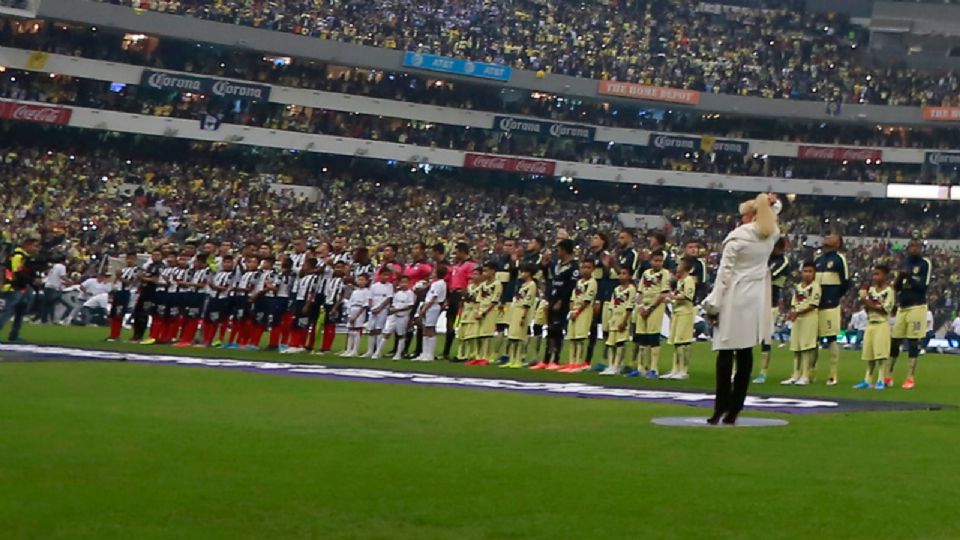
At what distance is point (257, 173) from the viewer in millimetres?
68438

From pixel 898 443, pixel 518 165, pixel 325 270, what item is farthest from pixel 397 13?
pixel 898 443

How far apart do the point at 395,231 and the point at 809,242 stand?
957 inches

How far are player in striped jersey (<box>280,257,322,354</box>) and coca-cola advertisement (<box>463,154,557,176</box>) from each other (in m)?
47.9

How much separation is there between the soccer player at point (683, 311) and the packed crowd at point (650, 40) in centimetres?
4943

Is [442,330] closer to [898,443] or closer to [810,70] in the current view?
[898,443]

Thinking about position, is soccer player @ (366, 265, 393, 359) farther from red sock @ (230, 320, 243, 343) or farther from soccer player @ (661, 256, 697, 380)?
soccer player @ (661, 256, 697, 380)

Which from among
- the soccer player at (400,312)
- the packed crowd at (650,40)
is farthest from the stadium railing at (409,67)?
the soccer player at (400,312)

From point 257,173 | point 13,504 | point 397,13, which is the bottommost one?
point 13,504

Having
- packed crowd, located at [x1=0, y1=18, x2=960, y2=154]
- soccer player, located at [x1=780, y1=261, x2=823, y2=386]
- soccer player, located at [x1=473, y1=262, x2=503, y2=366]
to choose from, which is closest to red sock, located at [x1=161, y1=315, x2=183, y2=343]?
soccer player, located at [x1=473, y1=262, x2=503, y2=366]

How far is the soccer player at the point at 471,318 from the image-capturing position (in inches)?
968

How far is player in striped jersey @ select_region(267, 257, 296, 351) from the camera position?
26312 mm

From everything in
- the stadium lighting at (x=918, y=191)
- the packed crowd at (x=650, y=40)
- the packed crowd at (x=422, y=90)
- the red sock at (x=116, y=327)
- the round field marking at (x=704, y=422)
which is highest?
the packed crowd at (x=650, y=40)

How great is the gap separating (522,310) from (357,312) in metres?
3.67

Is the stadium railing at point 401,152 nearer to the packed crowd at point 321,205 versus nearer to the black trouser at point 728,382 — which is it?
the packed crowd at point 321,205
